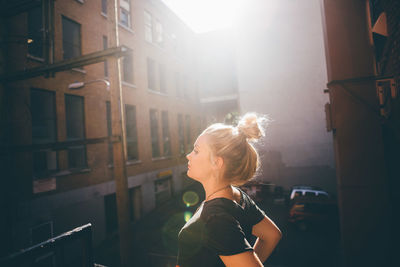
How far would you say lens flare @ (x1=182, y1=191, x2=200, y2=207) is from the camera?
1653cm

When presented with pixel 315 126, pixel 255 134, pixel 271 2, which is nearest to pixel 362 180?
pixel 255 134

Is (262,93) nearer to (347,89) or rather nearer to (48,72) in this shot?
(347,89)

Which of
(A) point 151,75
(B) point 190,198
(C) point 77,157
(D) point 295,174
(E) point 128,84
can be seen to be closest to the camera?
(C) point 77,157

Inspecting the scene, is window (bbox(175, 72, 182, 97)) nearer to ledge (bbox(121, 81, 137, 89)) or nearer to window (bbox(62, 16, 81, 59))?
ledge (bbox(121, 81, 137, 89))

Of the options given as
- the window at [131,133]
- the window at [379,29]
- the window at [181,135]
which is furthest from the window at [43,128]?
the window at [181,135]

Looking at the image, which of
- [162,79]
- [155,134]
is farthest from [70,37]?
[162,79]

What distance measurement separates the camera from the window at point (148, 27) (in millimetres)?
16219

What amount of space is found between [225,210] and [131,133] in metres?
13.5

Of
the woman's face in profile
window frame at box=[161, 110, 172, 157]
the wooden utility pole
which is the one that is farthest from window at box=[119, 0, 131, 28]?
the woman's face in profile

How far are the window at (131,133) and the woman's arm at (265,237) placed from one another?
42.5 feet

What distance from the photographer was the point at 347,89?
4.18 meters

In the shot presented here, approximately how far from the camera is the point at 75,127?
10344mm

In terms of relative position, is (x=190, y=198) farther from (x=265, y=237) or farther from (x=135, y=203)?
(x=265, y=237)

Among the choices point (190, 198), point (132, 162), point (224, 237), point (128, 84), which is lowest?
point (190, 198)
